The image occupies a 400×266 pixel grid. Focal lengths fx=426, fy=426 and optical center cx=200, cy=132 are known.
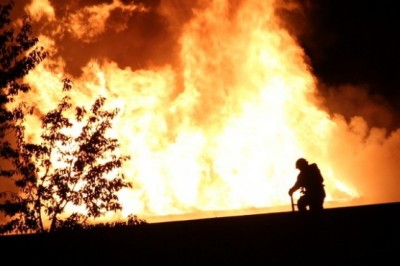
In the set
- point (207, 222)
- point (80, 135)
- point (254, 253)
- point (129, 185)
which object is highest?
point (80, 135)

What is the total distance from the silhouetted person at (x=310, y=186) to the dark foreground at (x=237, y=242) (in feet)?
4.06

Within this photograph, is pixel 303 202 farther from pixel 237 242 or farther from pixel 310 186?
pixel 237 242

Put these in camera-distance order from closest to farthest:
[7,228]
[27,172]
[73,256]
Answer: [73,256], [7,228], [27,172]

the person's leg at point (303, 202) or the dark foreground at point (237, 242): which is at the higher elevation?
the person's leg at point (303, 202)

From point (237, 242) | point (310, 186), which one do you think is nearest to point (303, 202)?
point (310, 186)

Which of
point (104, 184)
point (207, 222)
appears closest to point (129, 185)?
point (104, 184)

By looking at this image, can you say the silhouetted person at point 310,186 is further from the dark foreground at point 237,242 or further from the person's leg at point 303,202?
the dark foreground at point 237,242

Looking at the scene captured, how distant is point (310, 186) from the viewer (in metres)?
9.31

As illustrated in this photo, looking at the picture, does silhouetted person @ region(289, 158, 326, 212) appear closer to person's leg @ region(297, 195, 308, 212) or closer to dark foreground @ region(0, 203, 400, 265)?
person's leg @ region(297, 195, 308, 212)

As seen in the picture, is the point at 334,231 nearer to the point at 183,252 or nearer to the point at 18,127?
the point at 183,252

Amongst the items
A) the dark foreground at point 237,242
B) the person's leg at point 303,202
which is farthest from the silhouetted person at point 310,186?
the dark foreground at point 237,242

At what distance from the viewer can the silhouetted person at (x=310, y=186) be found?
912 centimetres

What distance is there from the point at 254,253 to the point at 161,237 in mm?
1475

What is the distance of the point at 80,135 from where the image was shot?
14680mm
